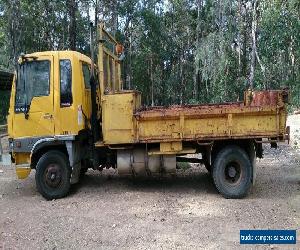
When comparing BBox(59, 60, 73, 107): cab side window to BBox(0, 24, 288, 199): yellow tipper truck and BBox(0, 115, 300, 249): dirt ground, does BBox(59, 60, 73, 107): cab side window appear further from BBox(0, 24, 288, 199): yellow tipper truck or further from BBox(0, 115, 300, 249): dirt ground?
BBox(0, 115, 300, 249): dirt ground

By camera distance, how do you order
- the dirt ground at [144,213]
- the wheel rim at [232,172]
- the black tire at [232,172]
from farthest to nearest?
the wheel rim at [232,172] < the black tire at [232,172] < the dirt ground at [144,213]

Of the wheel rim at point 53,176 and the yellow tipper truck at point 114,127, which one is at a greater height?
the yellow tipper truck at point 114,127

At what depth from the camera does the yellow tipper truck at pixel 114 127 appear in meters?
7.21

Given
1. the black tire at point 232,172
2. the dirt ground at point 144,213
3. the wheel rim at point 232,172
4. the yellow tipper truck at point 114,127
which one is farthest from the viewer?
the wheel rim at point 232,172

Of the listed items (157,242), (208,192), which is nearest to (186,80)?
(208,192)

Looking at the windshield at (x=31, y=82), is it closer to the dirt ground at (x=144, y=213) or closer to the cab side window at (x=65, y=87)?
A: the cab side window at (x=65, y=87)

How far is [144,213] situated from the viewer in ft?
21.4

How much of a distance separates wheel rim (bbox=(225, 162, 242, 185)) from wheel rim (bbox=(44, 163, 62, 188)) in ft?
10.5

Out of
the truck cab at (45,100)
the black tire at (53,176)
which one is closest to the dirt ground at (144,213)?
the black tire at (53,176)

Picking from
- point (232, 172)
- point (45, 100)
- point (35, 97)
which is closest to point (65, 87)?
point (45, 100)

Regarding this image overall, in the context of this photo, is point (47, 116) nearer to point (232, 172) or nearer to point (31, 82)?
point (31, 82)

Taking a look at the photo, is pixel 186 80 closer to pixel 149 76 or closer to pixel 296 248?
pixel 149 76

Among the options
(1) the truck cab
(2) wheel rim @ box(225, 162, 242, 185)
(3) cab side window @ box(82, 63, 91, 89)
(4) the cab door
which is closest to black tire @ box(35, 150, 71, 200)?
(1) the truck cab

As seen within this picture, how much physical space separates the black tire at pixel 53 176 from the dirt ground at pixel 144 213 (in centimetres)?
20
